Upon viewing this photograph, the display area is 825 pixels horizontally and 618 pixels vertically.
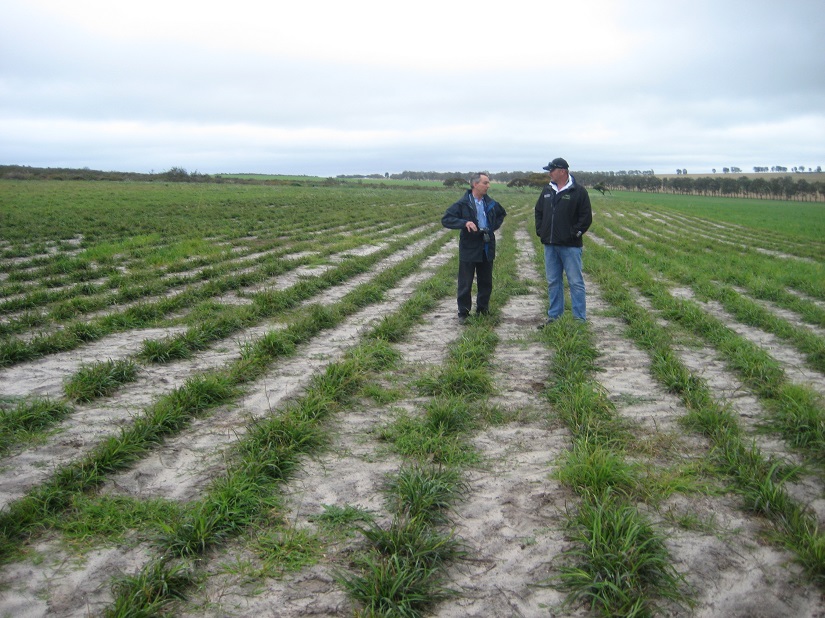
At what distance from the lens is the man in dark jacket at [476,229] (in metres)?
7.86

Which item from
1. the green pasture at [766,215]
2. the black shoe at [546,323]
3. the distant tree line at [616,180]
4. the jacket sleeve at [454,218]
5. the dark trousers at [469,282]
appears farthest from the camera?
the distant tree line at [616,180]

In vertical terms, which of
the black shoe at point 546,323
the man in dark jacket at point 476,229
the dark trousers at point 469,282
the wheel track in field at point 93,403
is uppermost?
the man in dark jacket at point 476,229

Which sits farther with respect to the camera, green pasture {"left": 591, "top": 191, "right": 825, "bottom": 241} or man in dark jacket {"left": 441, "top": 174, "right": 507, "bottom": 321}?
green pasture {"left": 591, "top": 191, "right": 825, "bottom": 241}

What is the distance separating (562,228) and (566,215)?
0.18m

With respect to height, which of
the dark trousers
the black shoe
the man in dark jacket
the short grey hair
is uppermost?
the short grey hair

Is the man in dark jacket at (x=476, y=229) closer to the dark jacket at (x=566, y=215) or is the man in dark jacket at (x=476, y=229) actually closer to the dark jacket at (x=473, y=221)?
the dark jacket at (x=473, y=221)

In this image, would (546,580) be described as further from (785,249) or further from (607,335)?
(785,249)

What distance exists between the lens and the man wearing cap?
25.0 feet

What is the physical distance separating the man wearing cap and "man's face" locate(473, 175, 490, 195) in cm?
76

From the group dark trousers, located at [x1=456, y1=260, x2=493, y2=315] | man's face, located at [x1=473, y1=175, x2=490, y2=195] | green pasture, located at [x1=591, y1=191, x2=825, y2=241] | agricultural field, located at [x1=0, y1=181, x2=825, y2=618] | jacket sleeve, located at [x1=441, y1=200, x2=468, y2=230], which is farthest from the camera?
green pasture, located at [x1=591, y1=191, x2=825, y2=241]

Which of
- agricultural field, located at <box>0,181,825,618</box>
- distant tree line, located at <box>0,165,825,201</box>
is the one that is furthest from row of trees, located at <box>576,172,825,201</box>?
agricultural field, located at <box>0,181,825,618</box>

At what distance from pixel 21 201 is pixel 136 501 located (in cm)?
3301

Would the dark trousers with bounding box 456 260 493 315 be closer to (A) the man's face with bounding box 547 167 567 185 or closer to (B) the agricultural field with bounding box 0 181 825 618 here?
(B) the agricultural field with bounding box 0 181 825 618

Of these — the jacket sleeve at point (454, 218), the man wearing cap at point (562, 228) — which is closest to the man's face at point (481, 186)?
the jacket sleeve at point (454, 218)
